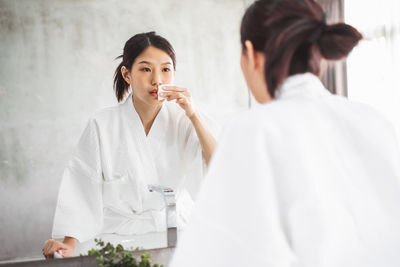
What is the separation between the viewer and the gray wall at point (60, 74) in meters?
0.98

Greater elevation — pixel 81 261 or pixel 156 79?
pixel 156 79

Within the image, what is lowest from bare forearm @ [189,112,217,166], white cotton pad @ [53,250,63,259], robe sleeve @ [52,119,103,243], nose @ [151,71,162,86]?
white cotton pad @ [53,250,63,259]

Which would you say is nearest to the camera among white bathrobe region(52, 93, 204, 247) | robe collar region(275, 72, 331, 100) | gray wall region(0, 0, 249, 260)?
robe collar region(275, 72, 331, 100)

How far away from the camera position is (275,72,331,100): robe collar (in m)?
0.63

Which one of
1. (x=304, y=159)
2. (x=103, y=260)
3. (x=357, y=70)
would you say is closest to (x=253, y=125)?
(x=304, y=159)

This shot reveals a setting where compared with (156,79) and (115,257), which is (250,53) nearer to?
(156,79)

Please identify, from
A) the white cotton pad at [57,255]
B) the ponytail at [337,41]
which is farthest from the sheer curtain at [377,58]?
the white cotton pad at [57,255]

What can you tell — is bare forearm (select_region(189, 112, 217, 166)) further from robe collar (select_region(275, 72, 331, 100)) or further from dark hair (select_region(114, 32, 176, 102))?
robe collar (select_region(275, 72, 331, 100))

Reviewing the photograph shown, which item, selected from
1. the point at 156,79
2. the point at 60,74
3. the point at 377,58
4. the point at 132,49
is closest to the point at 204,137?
the point at 156,79

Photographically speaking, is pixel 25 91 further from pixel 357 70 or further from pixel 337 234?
pixel 357 70

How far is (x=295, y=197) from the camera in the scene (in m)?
0.53

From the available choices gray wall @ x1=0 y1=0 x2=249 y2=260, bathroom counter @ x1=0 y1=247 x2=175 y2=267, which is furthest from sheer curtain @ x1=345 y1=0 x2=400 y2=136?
bathroom counter @ x1=0 y1=247 x2=175 y2=267

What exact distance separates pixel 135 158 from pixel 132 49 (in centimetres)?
34

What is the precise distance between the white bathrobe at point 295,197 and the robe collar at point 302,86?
36 mm
